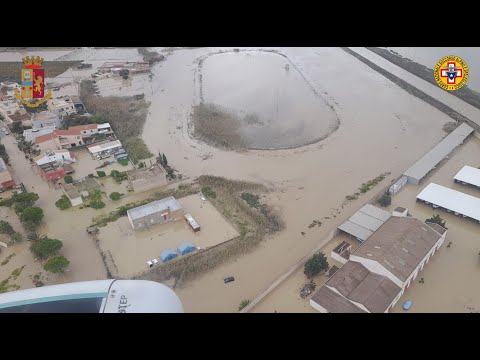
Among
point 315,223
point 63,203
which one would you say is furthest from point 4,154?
point 315,223

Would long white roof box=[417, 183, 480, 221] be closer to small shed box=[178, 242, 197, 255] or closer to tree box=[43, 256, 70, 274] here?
small shed box=[178, 242, 197, 255]

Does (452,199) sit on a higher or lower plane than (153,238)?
higher

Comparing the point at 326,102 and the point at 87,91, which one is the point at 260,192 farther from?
the point at 87,91

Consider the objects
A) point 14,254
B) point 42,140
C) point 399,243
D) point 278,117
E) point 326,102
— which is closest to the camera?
point 399,243

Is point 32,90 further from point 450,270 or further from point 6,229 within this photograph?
point 450,270

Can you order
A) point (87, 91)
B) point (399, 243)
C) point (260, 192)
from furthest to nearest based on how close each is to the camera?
point (87, 91)
point (260, 192)
point (399, 243)

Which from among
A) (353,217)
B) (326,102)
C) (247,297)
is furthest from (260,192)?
(326,102)

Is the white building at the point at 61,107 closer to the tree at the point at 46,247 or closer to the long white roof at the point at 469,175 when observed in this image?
the tree at the point at 46,247
